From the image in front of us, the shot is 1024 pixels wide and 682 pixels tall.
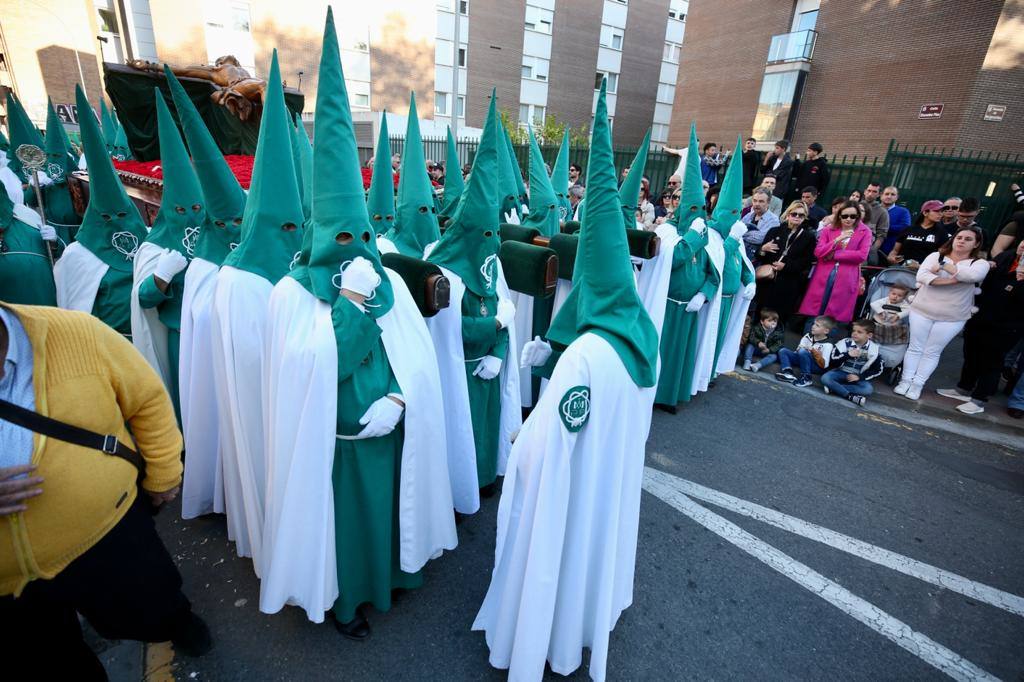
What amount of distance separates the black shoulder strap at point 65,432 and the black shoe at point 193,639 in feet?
3.44

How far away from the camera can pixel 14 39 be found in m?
27.5

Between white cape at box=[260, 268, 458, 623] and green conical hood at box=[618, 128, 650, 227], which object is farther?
green conical hood at box=[618, 128, 650, 227]

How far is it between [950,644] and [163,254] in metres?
5.50

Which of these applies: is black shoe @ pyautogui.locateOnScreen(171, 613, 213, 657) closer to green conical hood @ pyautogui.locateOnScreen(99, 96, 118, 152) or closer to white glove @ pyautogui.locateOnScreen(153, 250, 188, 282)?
white glove @ pyautogui.locateOnScreen(153, 250, 188, 282)

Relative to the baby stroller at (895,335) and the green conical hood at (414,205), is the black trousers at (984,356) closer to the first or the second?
the baby stroller at (895,335)

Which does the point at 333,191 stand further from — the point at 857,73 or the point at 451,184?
the point at 857,73

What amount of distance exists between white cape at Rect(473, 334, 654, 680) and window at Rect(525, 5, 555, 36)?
33.5 m

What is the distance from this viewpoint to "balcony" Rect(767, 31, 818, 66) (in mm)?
20375

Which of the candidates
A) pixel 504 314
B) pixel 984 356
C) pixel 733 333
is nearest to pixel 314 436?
pixel 504 314

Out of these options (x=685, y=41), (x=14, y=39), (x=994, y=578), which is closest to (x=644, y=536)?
(x=994, y=578)

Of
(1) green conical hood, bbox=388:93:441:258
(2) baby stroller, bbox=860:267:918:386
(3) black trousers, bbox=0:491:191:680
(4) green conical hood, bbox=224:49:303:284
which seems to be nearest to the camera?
(3) black trousers, bbox=0:491:191:680

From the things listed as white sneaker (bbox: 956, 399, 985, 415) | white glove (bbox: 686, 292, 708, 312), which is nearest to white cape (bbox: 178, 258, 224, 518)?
white glove (bbox: 686, 292, 708, 312)

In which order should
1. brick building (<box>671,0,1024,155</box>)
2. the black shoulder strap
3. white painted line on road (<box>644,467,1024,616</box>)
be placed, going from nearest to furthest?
1. the black shoulder strap
2. white painted line on road (<box>644,467,1024,616</box>)
3. brick building (<box>671,0,1024,155</box>)

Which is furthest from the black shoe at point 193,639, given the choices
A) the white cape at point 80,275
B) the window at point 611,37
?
the window at point 611,37
